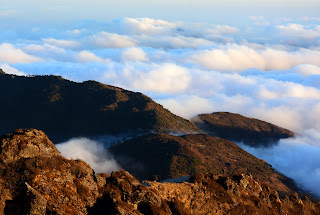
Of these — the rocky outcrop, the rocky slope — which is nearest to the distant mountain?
the rocky outcrop

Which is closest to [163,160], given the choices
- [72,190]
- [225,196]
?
[225,196]

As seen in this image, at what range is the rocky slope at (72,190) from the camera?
5491 cm

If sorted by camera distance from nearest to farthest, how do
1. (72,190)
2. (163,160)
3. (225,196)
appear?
(72,190), (225,196), (163,160)

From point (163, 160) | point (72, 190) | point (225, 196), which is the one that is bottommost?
point (72, 190)

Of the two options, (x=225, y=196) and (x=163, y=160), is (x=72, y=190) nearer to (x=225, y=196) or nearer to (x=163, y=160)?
(x=225, y=196)

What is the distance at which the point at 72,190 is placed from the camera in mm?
59812

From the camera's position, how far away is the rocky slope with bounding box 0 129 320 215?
54906mm

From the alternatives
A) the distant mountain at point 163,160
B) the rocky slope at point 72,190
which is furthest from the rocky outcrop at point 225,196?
the distant mountain at point 163,160

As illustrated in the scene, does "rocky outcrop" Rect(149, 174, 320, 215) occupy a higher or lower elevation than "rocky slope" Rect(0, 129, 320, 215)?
higher

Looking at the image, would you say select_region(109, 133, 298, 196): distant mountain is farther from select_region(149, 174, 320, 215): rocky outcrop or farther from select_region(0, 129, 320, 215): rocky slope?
select_region(0, 129, 320, 215): rocky slope

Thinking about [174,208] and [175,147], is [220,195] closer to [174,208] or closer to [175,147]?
[174,208]

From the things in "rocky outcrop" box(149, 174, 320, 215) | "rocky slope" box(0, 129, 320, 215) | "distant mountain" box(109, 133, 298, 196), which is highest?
"distant mountain" box(109, 133, 298, 196)

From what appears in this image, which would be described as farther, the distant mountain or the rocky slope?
the distant mountain

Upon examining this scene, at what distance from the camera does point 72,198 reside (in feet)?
191
